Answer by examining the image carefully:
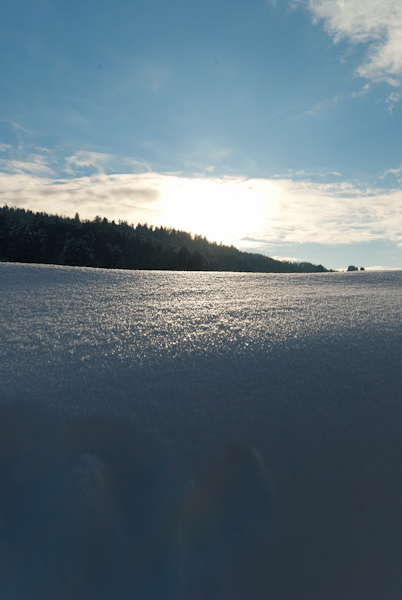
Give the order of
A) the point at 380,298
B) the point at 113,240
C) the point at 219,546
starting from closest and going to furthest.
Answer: the point at 219,546 → the point at 380,298 → the point at 113,240

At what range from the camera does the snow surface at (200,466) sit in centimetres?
110

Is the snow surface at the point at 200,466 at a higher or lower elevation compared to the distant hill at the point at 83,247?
lower

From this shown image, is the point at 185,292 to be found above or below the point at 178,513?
above

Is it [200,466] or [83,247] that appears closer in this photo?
[200,466]

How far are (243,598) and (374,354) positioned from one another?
5.52 ft

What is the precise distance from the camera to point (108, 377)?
6.17 feet

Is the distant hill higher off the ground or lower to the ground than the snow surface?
higher

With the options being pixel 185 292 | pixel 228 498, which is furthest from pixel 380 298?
pixel 228 498

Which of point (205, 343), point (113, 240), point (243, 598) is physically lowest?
point (243, 598)

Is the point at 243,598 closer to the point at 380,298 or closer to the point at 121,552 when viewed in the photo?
the point at 121,552

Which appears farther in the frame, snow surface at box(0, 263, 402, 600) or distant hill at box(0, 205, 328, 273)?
distant hill at box(0, 205, 328, 273)

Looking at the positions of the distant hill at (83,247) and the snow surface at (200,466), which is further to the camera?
the distant hill at (83,247)

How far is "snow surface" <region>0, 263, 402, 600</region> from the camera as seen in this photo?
1.10 metres

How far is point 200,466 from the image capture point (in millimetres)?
1363
